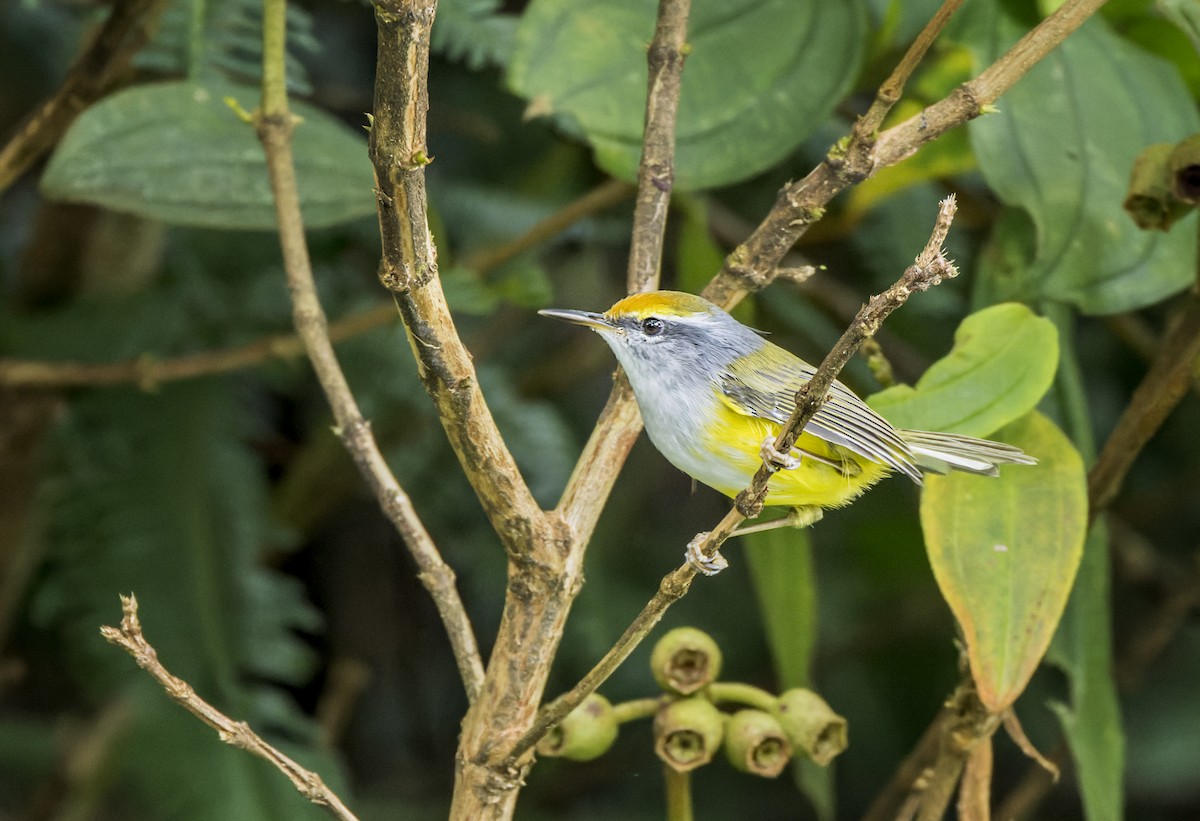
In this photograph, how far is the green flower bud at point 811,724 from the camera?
3.89ft

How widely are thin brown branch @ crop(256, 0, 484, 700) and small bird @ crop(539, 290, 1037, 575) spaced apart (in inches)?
9.3

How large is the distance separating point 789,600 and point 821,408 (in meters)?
0.43

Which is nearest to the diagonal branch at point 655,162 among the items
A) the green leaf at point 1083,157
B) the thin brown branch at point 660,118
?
the thin brown branch at point 660,118

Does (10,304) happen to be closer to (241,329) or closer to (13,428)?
(13,428)

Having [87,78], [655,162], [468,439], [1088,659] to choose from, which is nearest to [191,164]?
[87,78]

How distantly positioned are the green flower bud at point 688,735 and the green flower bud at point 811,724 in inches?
2.9

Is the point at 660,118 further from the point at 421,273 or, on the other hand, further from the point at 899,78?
the point at 421,273

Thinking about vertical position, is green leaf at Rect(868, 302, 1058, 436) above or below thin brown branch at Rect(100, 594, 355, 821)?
above

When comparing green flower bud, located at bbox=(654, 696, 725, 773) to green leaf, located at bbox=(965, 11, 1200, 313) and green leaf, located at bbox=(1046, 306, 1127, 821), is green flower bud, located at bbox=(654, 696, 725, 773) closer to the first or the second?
green leaf, located at bbox=(1046, 306, 1127, 821)

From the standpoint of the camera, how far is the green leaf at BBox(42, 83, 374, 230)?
1.46 metres

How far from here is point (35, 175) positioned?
2.43 meters

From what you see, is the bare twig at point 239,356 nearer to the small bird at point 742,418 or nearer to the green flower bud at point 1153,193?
the small bird at point 742,418

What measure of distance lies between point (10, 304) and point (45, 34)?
562mm

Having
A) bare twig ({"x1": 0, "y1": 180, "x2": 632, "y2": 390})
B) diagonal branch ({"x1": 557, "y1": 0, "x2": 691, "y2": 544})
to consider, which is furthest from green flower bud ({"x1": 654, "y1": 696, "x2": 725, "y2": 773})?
bare twig ({"x1": 0, "y1": 180, "x2": 632, "y2": 390})
